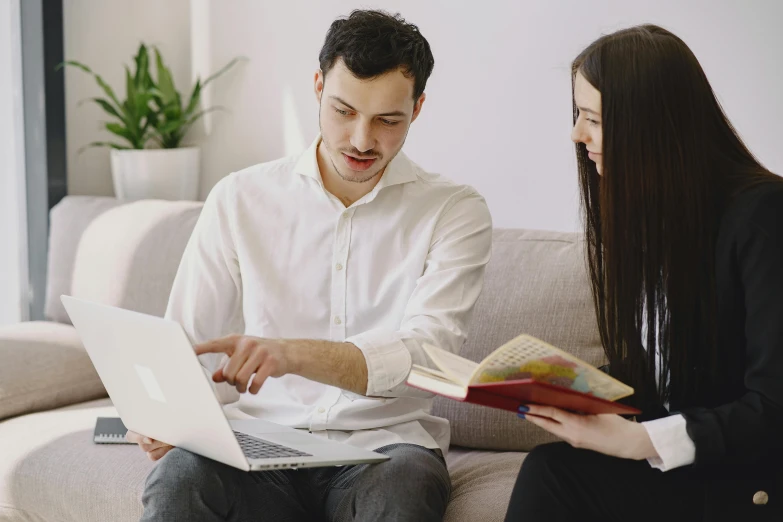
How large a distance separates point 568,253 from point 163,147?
1648 mm

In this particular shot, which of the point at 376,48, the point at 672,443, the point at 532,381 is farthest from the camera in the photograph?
the point at 376,48

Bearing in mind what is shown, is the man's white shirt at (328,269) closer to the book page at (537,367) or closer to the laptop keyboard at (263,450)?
the laptop keyboard at (263,450)

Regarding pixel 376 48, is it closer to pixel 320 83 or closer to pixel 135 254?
pixel 320 83

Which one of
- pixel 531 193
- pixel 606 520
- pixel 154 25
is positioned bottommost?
pixel 606 520

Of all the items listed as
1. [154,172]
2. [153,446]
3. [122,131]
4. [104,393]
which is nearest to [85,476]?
[153,446]

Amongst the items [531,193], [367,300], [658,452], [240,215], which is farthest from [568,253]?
[658,452]

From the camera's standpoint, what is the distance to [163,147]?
3.34m

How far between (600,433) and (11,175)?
8.41 feet

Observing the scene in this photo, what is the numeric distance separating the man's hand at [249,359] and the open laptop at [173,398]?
8 centimetres

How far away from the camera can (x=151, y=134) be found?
3336mm

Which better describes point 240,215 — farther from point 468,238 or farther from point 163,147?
point 163,147

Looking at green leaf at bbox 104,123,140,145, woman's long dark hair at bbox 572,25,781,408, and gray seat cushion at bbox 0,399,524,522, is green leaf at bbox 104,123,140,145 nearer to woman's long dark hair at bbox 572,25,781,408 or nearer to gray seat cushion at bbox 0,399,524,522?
gray seat cushion at bbox 0,399,524,522

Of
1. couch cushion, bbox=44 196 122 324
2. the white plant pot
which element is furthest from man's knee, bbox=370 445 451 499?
the white plant pot

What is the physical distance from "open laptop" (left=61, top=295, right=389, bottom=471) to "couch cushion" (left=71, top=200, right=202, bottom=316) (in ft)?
3.68
